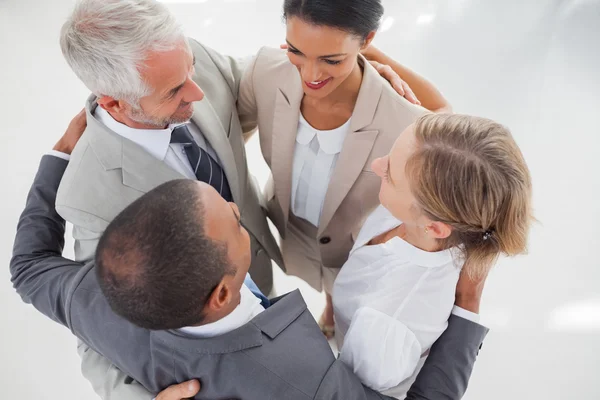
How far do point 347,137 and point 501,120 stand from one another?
1935 mm

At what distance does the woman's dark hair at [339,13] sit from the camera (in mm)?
1296

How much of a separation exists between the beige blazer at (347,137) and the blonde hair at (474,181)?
32 cm

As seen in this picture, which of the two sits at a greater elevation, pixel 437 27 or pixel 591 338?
pixel 437 27

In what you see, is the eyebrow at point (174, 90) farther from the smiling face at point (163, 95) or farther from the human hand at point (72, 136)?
the human hand at point (72, 136)

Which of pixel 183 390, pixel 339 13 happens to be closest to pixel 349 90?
pixel 339 13

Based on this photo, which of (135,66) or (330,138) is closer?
(135,66)

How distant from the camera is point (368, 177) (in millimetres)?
1623

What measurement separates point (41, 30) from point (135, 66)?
2.68m

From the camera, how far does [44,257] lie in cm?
143

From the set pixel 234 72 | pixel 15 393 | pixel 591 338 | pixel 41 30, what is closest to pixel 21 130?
pixel 41 30

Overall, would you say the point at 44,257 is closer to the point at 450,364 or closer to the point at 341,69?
the point at 341,69

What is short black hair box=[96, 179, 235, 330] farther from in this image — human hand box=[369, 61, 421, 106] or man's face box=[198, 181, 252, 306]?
human hand box=[369, 61, 421, 106]

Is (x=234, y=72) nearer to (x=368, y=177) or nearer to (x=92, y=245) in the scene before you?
(x=368, y=177)

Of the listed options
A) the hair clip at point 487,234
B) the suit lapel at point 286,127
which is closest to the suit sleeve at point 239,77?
the suit lapel at point 286,127
